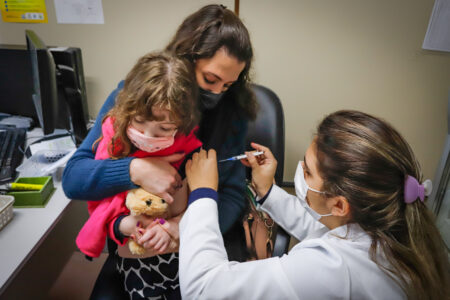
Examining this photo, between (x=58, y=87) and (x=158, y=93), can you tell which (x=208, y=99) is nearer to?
(x=158, y=93)

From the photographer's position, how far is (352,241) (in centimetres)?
78

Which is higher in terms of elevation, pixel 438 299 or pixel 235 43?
pixel 235 43

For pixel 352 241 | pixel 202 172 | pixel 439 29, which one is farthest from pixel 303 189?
pixel 439 29

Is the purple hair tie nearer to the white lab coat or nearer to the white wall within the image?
the white lab coat

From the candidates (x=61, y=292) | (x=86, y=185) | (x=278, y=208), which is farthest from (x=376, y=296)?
(x=61, y=292)

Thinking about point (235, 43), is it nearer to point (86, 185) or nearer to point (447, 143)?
point (86, 185)

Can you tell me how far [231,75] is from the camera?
0.97m

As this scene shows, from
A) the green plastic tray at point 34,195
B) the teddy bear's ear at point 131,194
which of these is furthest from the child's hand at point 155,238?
the green plastic tray at point 34,195

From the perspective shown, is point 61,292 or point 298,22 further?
point 298,22

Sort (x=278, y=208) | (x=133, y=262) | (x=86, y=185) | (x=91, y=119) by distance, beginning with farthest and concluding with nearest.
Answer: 1. (x=91, y=119)
2. (x=278, y=208)
3. (x=133, y=262)
4. (x=86, y=185)

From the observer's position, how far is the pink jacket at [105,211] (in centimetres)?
91

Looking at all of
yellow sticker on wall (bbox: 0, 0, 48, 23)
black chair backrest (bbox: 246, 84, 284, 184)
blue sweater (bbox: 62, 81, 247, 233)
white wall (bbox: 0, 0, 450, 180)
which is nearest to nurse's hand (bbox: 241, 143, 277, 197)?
blue sweater (bbox: 62, 81, 247, 233)

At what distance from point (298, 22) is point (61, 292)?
78.7 inches

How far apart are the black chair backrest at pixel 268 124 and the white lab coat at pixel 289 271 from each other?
62cm
